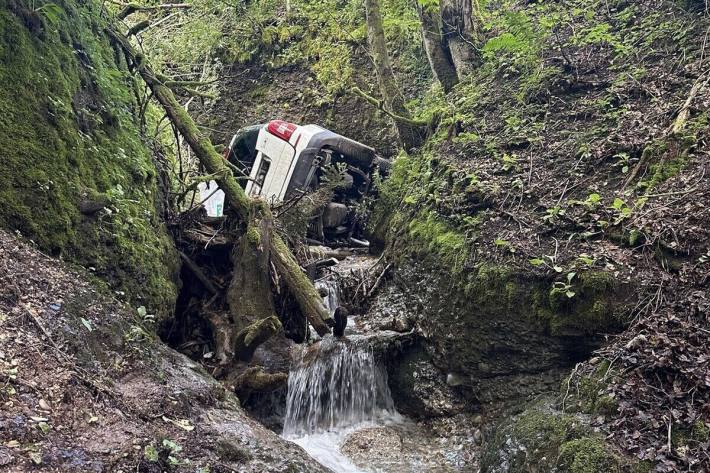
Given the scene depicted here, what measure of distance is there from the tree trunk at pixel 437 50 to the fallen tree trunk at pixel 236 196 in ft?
19.2

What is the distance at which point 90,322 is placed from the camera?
12.1ft

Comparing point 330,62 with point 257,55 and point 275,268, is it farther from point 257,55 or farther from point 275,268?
point 275,268

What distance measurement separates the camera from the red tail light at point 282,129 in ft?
32.7

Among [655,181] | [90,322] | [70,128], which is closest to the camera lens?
[90,322]

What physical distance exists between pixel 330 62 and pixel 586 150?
10.6 meters

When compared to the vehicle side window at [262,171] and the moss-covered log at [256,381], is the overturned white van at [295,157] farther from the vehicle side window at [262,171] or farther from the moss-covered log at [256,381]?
the moss-covered log at [256,381]

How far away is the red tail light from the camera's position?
9.97 m

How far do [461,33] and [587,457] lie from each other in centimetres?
895

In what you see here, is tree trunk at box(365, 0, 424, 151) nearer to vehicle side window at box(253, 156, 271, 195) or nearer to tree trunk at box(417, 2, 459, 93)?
tree trunk at box(417, 2, 459, 93)

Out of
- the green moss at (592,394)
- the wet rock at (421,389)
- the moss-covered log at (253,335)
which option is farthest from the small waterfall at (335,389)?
the green moss at (592,394)

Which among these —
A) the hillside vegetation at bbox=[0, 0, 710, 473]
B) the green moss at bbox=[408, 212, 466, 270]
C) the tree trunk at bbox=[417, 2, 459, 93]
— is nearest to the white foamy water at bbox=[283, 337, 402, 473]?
the hillside vegetation at bbox=[0, 0, 710, 473]

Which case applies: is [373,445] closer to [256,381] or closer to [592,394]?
[256,381]

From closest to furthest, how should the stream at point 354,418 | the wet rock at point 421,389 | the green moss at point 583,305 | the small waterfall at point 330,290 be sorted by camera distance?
the green moss at point 583,305, the stream at point 354,418, the wet rock at point 421,389, the small waterfall at point 330,290

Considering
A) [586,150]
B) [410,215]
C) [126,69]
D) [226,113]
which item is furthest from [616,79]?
[226,113]
